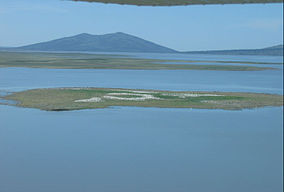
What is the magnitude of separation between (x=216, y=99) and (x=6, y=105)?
14556 millimetres

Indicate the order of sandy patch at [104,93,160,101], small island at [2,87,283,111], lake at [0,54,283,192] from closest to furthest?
lake at [0,54,283,192]
small island at [2,87,283,111]
sandy patch at [104,93,160,101]

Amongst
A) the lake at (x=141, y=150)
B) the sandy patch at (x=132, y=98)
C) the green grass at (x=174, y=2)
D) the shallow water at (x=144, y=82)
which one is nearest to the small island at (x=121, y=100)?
the sandy patch at (x=132, y=98)

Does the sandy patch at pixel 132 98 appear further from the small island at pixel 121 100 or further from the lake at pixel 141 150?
the lake at pixel 141 150

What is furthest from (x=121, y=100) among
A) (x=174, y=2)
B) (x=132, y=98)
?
(x=174, y=2)

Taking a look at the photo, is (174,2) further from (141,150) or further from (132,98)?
(132,98)

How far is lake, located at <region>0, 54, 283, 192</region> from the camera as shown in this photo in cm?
1597

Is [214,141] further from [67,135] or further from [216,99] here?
[216,99]

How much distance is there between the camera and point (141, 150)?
20.3 metres

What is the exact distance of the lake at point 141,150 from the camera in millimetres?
15969

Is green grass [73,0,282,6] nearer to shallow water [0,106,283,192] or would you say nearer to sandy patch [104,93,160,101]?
shallow water [0,106,283,192]

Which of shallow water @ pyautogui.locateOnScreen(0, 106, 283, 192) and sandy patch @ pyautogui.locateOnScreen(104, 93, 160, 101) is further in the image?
sandy patch @ pyautogui.locateOnScreen(104, 93, 160, 101)

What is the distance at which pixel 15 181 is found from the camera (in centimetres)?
1560

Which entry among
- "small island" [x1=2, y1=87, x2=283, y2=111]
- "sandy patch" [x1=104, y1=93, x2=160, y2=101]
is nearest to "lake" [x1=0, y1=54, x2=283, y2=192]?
"small island" [x1=2, y1=87, x2=283, y2=111]

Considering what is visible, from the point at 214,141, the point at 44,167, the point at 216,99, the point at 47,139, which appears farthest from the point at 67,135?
the point at 216,99
